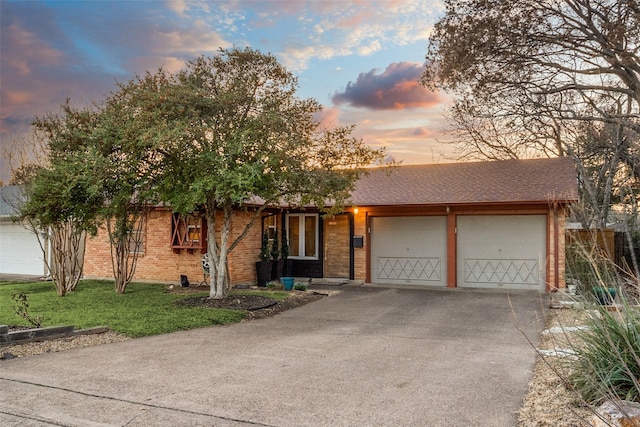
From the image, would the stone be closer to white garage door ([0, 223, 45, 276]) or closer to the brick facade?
the brick facade

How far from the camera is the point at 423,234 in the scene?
1491 centimetres

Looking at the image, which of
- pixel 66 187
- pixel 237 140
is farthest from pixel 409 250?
pixel 66 187

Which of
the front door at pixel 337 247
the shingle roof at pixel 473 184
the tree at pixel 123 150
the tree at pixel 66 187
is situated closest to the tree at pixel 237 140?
the tree at pixel 123 150

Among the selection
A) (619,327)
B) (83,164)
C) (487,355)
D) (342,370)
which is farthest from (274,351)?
(83,164)

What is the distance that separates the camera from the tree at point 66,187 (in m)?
9.31

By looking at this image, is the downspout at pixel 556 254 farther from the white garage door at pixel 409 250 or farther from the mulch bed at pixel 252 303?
the mulch bed at pixel 252 303

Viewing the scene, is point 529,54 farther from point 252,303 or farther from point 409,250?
point 252,303

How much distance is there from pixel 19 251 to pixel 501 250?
58.0 ft

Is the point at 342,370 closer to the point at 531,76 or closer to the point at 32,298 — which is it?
the point at 32,298

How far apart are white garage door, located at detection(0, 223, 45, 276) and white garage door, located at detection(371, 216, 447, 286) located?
41.5 ft

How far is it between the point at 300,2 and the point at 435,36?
388cm

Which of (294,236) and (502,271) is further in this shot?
(294,236)

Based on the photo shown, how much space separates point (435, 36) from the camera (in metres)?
12.8

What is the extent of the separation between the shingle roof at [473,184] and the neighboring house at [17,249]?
40.7ft
